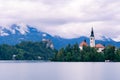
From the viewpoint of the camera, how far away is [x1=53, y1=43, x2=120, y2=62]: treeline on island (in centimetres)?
15462

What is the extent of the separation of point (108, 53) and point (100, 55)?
328 cm

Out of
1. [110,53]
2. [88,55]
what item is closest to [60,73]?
[88,55]

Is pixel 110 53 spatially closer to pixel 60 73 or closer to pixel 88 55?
pixel 88 55

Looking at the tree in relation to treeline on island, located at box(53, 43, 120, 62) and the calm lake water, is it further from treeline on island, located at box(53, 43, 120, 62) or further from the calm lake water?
the calm lake water

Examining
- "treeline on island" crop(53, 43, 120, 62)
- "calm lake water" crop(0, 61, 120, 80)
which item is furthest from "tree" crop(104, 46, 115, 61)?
"calm lake water" crop(0, 61, 120, 80)

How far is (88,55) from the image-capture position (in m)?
155

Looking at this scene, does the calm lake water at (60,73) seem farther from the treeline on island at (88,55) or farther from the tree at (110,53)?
the treeline on island at (88,55)

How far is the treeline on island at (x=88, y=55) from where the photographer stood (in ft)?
507

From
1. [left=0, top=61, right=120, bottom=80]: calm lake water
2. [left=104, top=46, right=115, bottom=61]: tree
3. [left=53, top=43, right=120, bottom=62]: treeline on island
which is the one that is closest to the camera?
[left=0, top=61, right=120, bottom=80]: calm lake water

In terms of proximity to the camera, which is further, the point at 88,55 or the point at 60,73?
the point at 88,55

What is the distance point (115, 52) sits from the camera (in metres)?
154

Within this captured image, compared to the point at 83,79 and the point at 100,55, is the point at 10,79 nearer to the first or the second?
the point at 83,79

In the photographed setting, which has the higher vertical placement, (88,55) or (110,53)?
(110,53)

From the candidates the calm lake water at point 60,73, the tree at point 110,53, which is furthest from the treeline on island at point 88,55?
the calm lake water at point 60,73
